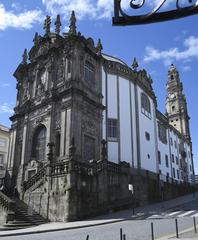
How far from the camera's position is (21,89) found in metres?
35.9

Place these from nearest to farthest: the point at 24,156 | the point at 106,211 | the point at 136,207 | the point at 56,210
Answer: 1. the point at 56,210
2. the point at 106,211
3. the point at 136,207
4. the point at 24,156

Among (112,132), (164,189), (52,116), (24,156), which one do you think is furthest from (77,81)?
(164,189)

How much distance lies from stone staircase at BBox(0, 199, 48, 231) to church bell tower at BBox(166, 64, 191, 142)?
47.1m

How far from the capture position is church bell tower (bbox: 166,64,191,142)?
63.4m

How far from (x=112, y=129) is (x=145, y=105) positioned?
884cm

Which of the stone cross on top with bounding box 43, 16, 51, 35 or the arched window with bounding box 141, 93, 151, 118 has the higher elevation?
the stone cross on top with bounding box 43, 16, 51, 35

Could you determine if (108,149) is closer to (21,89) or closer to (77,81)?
(77,81)

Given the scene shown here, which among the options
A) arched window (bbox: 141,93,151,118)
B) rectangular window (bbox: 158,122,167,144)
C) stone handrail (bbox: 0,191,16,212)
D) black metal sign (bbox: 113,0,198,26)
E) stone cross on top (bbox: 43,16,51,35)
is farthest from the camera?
rectangular window (bbox: 158,122,167,144)

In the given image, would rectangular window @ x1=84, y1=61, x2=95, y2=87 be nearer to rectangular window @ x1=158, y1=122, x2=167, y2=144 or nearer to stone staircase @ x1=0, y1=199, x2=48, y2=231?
stone staircase @ x1=0, y1=199, x2=48, y2=231

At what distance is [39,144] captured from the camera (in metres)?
30.5

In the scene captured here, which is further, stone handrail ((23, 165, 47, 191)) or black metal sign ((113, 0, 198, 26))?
stone handrail ((23, 165, 47, 191))

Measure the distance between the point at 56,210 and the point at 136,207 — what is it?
29.3 feet

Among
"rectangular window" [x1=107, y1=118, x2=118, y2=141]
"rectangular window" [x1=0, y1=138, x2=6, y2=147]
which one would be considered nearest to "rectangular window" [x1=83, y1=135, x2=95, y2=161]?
"rectangular window" [x1=107, y1=118, x2=118, y2=141]

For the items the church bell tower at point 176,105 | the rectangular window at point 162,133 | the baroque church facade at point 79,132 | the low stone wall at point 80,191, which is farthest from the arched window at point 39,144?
the church bell tower at point 176,105
